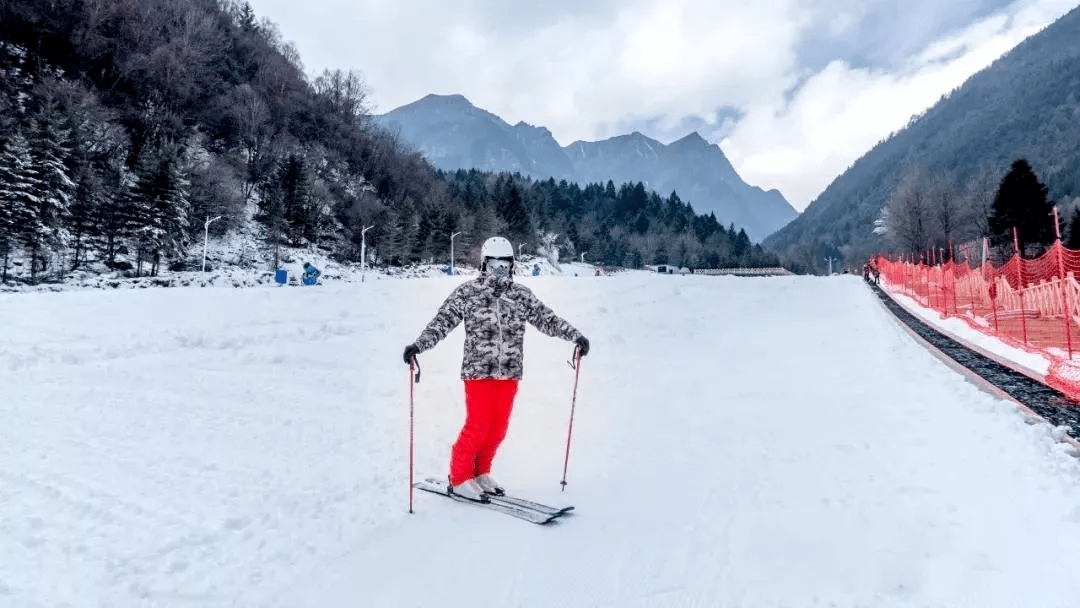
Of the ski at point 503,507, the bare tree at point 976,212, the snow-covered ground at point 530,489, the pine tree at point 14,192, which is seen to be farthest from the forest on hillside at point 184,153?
the bare tree at point 976,212

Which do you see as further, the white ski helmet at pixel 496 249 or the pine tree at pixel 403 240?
the pine tree at pixel 403 240

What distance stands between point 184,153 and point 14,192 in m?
27.1

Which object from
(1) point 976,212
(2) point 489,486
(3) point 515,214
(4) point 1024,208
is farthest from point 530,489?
(3) point 515,214

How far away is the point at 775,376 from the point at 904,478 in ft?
16.9

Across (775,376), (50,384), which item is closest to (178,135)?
(50,384)

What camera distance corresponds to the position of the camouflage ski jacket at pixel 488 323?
435cm

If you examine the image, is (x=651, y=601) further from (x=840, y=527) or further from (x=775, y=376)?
(x=775, y=376)

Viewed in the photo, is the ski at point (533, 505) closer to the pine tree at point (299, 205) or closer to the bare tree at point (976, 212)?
the pine tree at point (299, 205)

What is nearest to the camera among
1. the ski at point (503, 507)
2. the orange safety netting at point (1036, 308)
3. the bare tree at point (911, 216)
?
the ski at point (503, 507)

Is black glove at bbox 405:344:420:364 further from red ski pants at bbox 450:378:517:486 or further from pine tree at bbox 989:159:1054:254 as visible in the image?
pine tree at bbox 989:159:1054:254

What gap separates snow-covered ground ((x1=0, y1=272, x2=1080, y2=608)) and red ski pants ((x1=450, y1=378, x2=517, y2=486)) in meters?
0.34

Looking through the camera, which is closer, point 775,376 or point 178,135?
point 775,376

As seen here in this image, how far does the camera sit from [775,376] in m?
9.80

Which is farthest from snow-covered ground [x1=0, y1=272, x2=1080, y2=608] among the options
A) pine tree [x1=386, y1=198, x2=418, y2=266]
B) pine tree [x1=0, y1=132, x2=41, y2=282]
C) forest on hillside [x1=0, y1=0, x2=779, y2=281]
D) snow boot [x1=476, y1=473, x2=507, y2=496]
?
pine tree [x1=386, y1=198, x2=418, y2=266]
